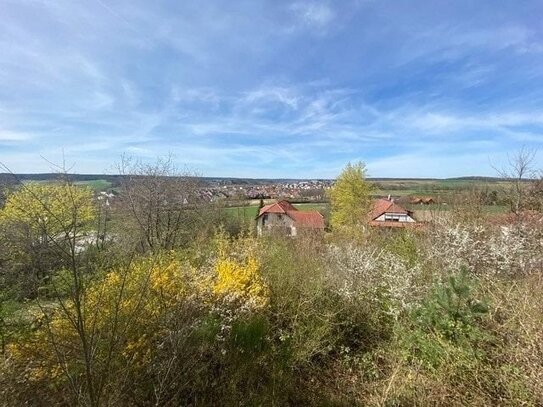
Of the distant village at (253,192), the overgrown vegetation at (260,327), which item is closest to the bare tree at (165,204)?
the distant village at (253,192)

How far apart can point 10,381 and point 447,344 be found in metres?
4.97

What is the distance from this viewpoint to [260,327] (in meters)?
5.14

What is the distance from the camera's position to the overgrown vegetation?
3.33 meters

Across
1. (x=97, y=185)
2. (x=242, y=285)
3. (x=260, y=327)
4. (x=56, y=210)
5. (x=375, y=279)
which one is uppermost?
(x=97, y=185)

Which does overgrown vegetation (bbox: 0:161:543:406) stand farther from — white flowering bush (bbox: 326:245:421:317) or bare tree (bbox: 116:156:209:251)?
bare tree (bbox: 116:156:209:251)

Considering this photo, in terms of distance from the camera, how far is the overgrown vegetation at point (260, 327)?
10.9ft

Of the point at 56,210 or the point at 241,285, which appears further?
the point at 241,285

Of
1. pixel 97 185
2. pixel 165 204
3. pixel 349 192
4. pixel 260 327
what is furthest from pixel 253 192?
pixel 260 327

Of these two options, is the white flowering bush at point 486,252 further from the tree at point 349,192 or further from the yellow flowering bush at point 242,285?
the tree at point 349,192

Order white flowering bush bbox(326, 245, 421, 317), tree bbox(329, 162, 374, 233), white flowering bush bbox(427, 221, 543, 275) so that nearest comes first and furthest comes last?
white flowering bush bbox(326, 245, 421, 317), white flowering bush bbox(427, 221, 543, 275), tree bbox(329, 162, 374, 233)

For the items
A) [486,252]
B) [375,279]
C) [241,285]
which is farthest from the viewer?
[486,252]

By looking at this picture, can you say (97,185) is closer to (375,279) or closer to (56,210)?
(56,210)

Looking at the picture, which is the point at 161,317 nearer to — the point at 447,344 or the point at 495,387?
the point at 447,344

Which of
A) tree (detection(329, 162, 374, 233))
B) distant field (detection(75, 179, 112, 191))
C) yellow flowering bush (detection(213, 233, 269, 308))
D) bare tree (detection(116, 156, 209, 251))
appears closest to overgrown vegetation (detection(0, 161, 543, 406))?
yellow flowering bush (detection(213, 233, 269, 308))
